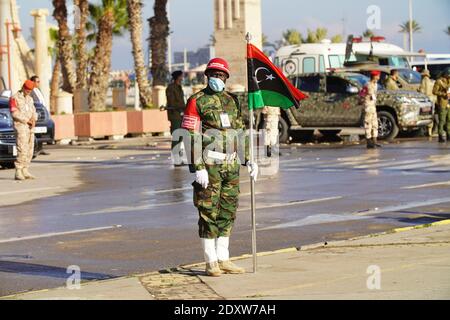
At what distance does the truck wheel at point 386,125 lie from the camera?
3088cm

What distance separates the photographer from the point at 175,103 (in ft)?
80.5

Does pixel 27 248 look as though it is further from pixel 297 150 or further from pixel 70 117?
pixel 70 117

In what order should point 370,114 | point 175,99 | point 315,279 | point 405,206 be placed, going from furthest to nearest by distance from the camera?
point 370,114, point 175,99, point 405,206, point 315,279

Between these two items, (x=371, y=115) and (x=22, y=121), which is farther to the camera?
(x=371, y=115)

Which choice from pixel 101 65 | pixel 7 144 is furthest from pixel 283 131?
pixel 101 65

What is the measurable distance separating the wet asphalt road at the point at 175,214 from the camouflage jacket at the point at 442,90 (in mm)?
5509

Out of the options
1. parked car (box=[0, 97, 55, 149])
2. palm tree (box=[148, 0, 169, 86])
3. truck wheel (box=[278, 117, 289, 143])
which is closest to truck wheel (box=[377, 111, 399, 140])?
truck wheel (box=[278, 117, 289, 143])

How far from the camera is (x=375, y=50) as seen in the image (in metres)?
43.6

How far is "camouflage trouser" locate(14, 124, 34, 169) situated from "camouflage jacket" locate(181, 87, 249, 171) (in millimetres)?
11219

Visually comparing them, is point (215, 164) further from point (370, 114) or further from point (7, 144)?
point (370, 114)

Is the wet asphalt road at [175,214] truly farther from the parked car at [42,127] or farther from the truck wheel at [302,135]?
the truck wheel at [302,135]

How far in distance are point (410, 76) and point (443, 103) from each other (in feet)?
21.3

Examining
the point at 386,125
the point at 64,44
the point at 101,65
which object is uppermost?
the point at 64,44

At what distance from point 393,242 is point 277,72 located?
247 cm
